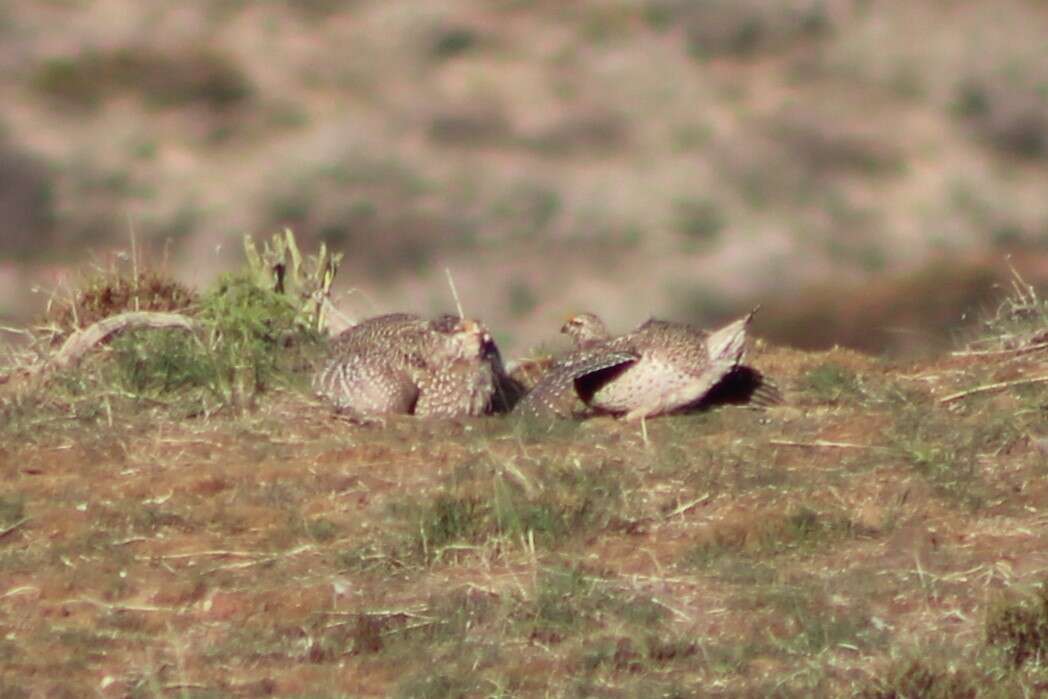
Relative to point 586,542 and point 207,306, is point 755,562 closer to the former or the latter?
point 586,542

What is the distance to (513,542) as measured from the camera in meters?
6.78

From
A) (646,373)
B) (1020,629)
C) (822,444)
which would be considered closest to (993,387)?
(822,444)

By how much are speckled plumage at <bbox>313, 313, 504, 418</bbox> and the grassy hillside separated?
0.59 ft

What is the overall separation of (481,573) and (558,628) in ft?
1.97

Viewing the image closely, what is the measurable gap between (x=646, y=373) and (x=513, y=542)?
1.92 meters

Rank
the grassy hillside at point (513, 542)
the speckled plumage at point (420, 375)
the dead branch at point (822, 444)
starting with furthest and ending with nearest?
the speckled plumage at point (420, 375)
the dead branch at point (822, 444)
the grassy hillside at point (513, 542)

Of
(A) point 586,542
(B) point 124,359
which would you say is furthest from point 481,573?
(B) point 124,359

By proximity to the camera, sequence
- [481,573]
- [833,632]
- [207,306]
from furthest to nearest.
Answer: [207,306]
[481,573]
[833,632]

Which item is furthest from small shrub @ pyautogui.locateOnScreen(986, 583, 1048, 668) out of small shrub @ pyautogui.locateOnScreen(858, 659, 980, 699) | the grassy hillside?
small shrub @ pyautogui.locateOnScreen(858, 659, 980, 699)

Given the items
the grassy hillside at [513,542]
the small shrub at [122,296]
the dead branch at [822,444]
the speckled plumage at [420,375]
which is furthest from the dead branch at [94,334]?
the dead branch at [822,444]

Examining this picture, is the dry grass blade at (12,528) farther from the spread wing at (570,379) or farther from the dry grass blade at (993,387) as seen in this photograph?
the dry grass blade at (993,387)

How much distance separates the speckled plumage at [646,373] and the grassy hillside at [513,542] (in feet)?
0.47

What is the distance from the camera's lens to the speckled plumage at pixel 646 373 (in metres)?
8.52

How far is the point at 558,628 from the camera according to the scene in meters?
6.04
